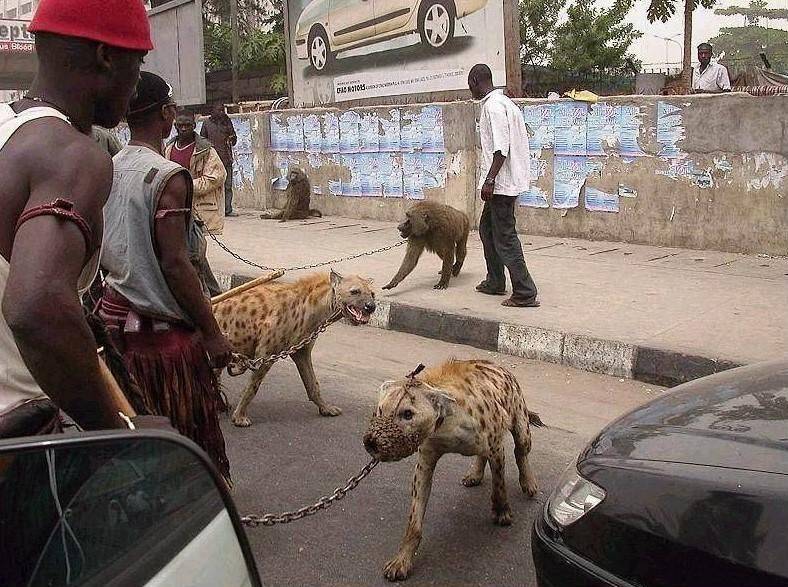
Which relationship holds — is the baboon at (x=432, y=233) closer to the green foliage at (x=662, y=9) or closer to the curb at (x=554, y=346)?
the curb at (x=554, y=346)

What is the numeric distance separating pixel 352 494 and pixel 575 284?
14.3 ft

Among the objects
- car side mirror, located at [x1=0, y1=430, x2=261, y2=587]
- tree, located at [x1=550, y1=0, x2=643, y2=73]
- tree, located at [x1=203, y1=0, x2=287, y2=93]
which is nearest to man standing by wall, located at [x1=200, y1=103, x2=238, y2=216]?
tree, located at [x1=203, y1=0, x2=287, y2=93]

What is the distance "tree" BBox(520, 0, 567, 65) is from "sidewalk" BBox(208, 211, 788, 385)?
18.4 metres

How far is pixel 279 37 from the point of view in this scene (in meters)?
25.7

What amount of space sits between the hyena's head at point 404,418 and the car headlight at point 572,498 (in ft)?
2.21

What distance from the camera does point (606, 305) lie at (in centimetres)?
702

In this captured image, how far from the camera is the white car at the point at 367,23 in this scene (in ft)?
38.5

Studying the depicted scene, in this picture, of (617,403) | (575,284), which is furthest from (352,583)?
(575,284)

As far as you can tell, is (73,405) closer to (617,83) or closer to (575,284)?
(575,284)

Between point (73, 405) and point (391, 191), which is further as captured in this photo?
point (391, 191)

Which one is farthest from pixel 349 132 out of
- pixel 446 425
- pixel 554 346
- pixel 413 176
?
pixel 446 425

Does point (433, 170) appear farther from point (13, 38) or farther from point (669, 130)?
point (13, 38)

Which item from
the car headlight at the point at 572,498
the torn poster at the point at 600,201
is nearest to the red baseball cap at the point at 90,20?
the car headlight at the point at 572,498

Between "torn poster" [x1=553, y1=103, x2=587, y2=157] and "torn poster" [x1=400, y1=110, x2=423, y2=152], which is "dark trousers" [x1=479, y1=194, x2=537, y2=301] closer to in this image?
"torn poster" [x1=553, y1=103, x2=587, y2=157]
